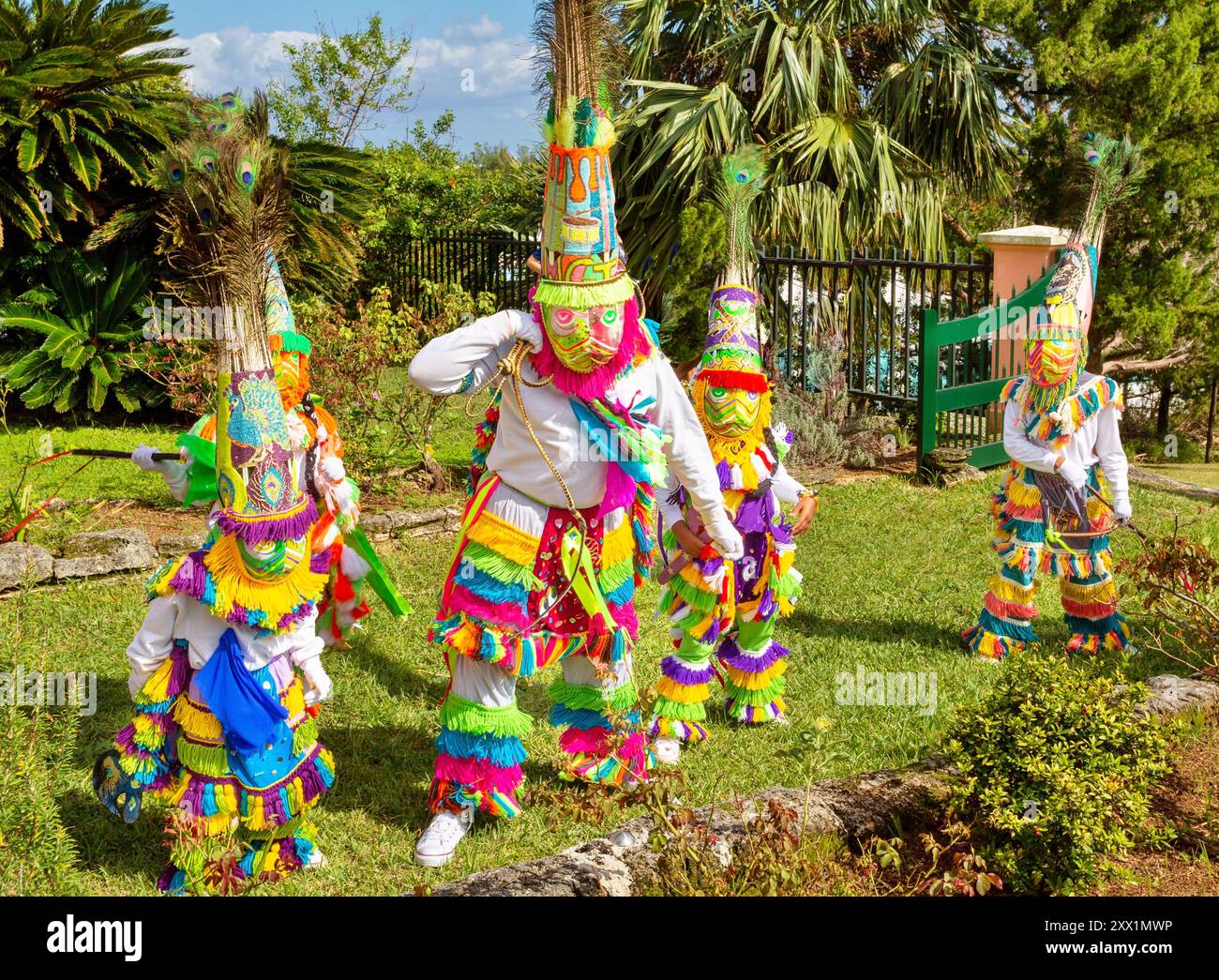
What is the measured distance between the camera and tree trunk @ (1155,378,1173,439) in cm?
1312

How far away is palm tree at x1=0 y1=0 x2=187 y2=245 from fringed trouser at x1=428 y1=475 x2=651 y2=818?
7.49m

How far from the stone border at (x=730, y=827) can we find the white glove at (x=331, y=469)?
1.99 metres

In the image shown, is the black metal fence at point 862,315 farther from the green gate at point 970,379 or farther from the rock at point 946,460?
the rock at point 946,460

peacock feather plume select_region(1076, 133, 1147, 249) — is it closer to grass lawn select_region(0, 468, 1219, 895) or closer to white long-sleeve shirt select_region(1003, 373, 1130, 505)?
white long-sleeve shirt select_region(1003, 373, 1130, 505)

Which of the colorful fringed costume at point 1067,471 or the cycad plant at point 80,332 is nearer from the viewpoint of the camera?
the colorful fringed costume at point 1067,471

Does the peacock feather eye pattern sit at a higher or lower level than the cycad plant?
higher

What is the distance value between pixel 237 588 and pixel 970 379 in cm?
928

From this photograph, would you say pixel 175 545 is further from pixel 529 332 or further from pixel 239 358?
pixel 529 332

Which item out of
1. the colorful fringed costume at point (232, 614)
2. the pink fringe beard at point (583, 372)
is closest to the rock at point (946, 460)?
the pink fringe beard at point (583, 372)

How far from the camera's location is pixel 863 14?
44.4ft

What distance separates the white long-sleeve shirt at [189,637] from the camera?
371 centimetres

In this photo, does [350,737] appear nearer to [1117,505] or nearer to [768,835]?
[768,835]

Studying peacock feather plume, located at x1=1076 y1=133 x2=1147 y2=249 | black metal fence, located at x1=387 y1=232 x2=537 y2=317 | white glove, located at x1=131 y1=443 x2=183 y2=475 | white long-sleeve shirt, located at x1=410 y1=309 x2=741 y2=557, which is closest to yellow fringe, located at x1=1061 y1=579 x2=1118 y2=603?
peacock feather plume, located at x1=1076 y1=133 x2=1147 y2=249
